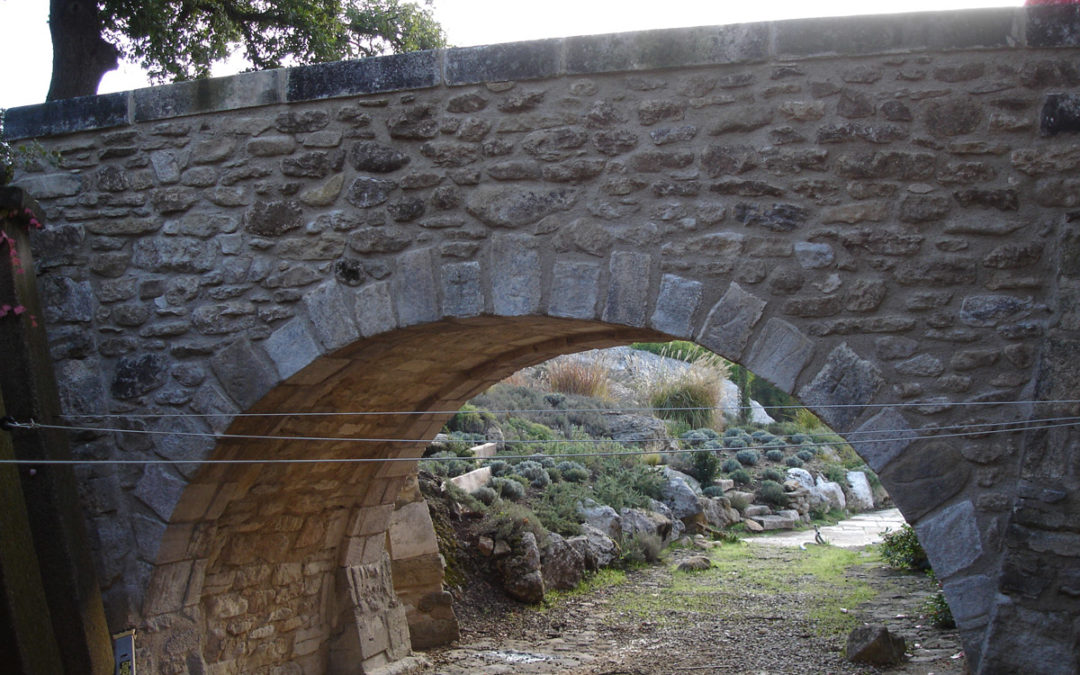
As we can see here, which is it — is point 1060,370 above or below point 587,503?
above

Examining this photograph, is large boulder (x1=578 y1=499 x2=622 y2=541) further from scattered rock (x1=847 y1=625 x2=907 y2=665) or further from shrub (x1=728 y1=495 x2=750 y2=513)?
scattered rock (x1=847 y1=625 x2=907 y2=665)

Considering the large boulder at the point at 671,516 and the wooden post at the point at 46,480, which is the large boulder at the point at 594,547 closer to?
the large boulder at the point at 671,516

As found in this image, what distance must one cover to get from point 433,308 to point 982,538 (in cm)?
232

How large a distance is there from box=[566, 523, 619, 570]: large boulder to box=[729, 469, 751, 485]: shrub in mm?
3845

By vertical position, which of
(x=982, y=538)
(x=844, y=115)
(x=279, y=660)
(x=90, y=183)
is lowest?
(x=279, y=660)

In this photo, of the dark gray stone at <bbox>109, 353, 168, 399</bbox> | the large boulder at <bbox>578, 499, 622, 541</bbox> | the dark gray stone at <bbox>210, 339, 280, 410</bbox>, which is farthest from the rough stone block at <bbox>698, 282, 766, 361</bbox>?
the large boulder at <bbox>578, 499, 622, 541</bbox>

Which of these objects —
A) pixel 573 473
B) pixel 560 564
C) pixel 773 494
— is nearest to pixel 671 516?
pixel 573 473

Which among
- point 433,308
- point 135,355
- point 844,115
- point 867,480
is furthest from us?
point 867,480

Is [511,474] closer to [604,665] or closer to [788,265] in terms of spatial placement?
[604,665]

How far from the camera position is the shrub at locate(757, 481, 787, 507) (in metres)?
12.1

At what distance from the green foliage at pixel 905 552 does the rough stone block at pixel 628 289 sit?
535 centimetres

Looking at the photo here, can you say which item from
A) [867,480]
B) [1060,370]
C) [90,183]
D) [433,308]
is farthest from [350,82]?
[867,480]

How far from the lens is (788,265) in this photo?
12.1ft

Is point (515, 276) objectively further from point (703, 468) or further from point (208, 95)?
point (703, 468)
